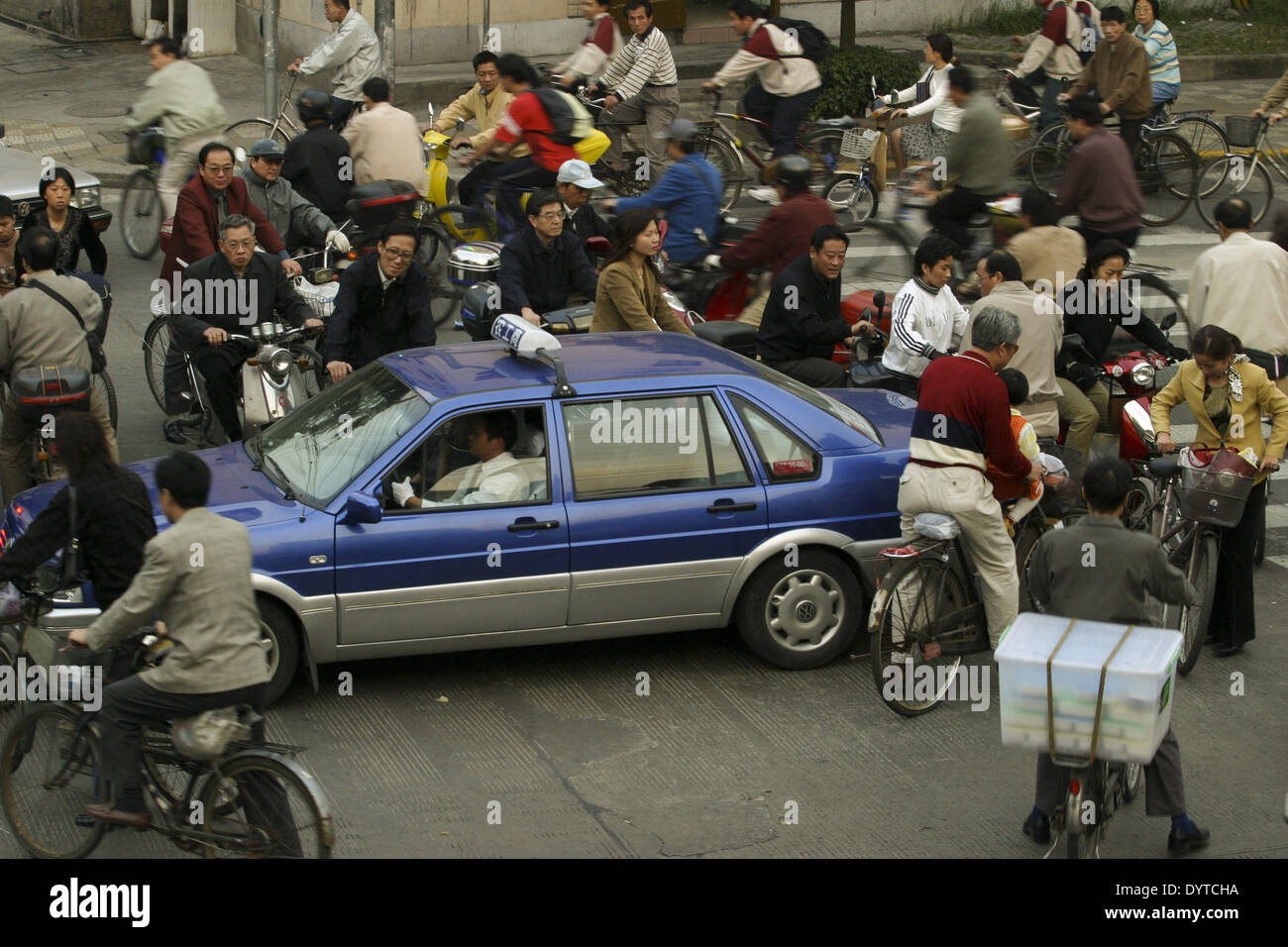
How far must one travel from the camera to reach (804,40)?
14.7m

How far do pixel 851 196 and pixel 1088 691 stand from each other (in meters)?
9.88

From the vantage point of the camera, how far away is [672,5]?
70.6ft

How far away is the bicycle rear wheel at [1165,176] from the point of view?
51.1ft

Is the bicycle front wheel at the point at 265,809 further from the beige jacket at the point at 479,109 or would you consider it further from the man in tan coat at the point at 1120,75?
the man in tan coat at the point at 1120,75

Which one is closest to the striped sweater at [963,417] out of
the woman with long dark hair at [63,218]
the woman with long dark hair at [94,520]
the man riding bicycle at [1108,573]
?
the man riding bicycle at [1108,573]

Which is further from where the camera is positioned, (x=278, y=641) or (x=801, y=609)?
(x=801, y=609)

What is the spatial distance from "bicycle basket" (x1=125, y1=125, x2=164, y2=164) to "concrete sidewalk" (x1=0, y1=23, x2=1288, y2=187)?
3329 mm

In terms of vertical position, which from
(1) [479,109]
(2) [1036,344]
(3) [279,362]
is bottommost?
(3) [279,362]

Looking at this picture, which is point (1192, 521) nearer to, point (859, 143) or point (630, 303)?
point (630, 303)

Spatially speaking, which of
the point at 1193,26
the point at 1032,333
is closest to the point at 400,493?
the point at 1032,333

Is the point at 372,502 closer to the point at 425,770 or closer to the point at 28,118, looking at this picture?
the point at 425,770

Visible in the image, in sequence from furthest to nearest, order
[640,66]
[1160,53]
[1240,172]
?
[1160,53] < [1240,172] < [640,66]

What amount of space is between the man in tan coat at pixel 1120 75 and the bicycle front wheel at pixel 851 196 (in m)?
2.01

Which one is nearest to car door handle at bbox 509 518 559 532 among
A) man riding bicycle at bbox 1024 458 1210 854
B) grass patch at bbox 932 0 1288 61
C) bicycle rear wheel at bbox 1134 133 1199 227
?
man riding bicycle at bbox 1024 458 1210 854
